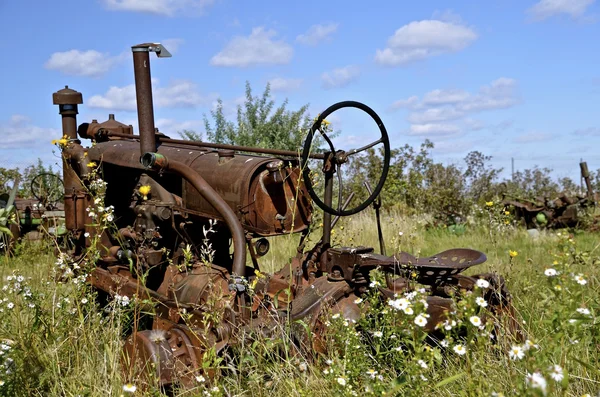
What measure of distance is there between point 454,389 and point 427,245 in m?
6.73

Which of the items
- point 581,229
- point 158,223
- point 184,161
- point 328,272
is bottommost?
point 581,229

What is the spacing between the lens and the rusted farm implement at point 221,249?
340 cm

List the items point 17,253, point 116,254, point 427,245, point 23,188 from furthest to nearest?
point 23,188
point 427,245
point 17,253
point 116,254

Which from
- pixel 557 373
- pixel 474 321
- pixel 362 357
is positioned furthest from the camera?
pixel 362 357

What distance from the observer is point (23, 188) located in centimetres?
1193

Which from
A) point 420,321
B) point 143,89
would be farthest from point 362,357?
point 143,89

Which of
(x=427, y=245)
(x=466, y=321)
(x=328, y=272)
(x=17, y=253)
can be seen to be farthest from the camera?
(x=427, y=245)

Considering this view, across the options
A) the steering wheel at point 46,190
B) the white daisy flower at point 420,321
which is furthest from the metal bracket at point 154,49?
the white daisy flower at point 420,321

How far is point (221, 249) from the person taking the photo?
16.4 ft

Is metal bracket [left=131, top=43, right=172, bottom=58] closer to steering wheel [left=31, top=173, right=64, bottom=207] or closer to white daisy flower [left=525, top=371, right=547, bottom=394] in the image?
steering wheel [left=31, top=173, right=64, bottom=207]

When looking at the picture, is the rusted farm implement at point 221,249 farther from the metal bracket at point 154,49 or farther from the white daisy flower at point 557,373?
the white daisy flower at point 557,373

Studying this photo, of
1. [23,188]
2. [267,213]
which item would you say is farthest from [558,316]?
[23,188]

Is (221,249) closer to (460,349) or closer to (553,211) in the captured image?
(460,349)

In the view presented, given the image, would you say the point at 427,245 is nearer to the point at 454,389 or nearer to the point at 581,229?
the point at 581,229
